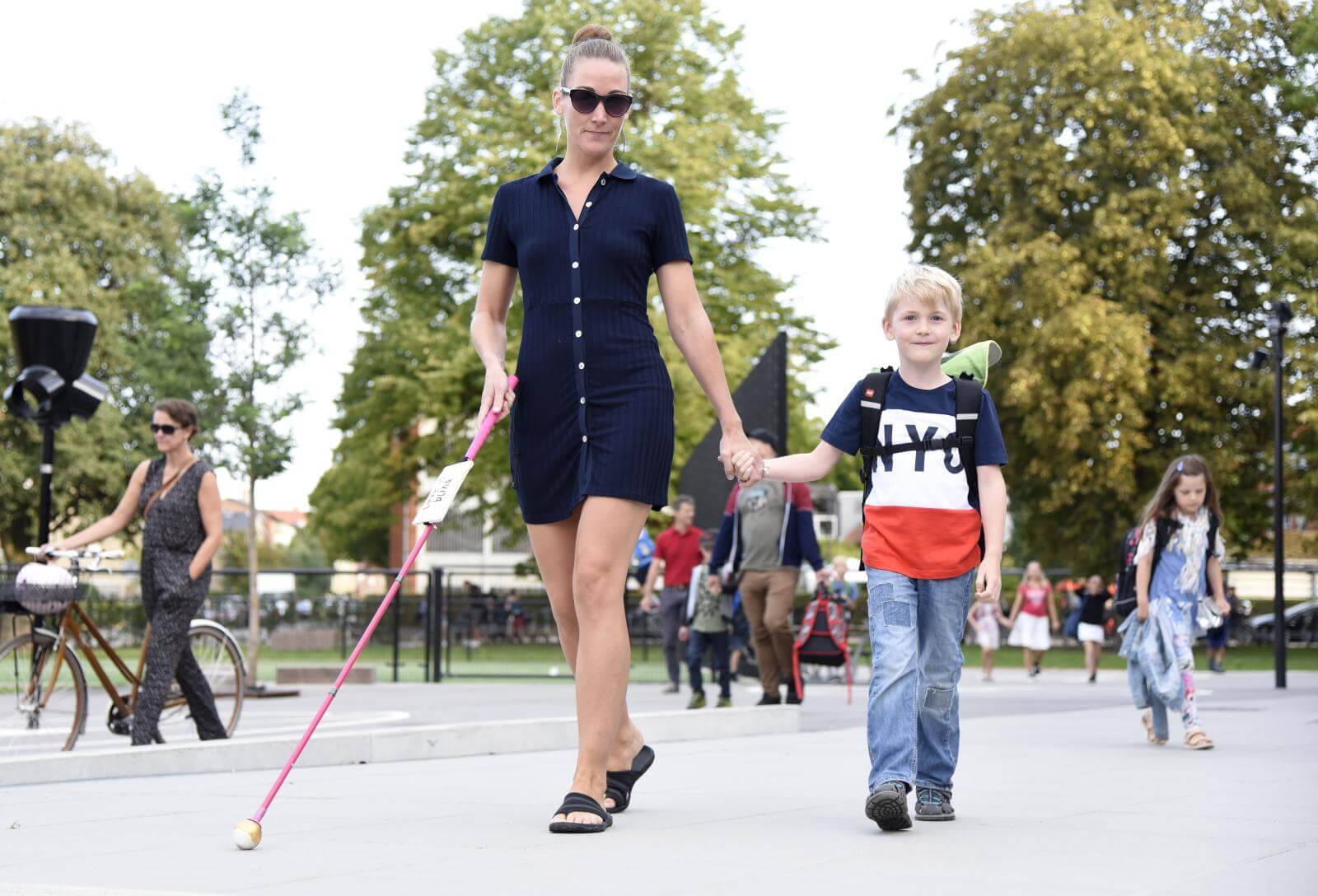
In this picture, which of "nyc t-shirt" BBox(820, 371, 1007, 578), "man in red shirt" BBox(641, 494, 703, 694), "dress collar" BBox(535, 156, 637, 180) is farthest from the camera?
"man in red shirt" BBox(641, 494, 703, 694)

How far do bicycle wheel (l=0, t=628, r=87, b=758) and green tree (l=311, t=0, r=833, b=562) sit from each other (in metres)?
23.0

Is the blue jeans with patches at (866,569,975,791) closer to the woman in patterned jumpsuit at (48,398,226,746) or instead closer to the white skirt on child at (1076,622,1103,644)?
the woman in patterned jumpsuit at (48,398,226,746)

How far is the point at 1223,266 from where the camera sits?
37.0 metres

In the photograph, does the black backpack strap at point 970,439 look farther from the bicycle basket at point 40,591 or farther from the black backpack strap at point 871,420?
the bicycle basket at point 40,591

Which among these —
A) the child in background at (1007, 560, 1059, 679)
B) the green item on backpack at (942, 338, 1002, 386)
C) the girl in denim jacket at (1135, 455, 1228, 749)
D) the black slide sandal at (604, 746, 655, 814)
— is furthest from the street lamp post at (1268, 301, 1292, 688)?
the black slide sandal at (604, 746, 655, 814)

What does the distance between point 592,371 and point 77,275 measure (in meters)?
41.7

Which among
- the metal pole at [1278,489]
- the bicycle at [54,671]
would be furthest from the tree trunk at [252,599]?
the metal pole at [1278,489]

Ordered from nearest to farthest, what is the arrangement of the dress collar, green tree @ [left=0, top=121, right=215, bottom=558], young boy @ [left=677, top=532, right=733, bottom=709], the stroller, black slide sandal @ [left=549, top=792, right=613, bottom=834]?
black slide sandal @ [left=549, top=792, right=613, bottom=834]
the dress collar
the stroller
young boy @ [left=677, top=532, right=733, bottom=709]
green tree @ [left=0, top=121, right=215, bottom=558]

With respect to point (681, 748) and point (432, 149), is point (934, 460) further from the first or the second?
point (432, 149)

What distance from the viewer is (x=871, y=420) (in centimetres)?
587

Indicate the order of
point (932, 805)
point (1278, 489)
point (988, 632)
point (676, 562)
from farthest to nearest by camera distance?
point (988, 632)
point (1278, 489)
point (676, 562)
point (932, 805)

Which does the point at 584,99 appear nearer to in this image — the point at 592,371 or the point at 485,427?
the point at 592,371

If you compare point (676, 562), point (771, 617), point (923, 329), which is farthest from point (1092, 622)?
point (923, 329)

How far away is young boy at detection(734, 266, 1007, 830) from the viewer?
5715 millimetres
